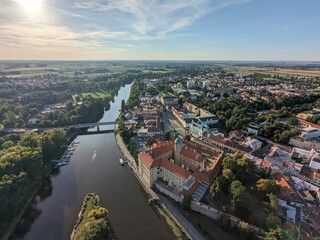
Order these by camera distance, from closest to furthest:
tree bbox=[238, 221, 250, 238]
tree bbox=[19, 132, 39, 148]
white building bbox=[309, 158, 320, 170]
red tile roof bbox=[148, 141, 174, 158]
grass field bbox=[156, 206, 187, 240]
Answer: tree bbox=[238, 221, 250, 238]
grass field bbox=[156, 206, 187, 240]
red tile roof bbox=[148, 141, 174, 158]
white building bbox=[309, 158, 320, 170]
tree bbox=[19, 132, 39, 148]

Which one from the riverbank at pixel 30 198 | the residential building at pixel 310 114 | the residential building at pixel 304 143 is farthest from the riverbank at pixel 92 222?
the residential building at pixel 310 114

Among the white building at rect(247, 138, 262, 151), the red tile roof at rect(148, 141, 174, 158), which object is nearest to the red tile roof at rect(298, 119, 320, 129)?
the white building at rect(247, 138, 262, 151)

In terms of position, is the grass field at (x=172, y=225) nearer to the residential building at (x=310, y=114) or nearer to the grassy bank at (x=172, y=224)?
the grassy bank at (x=172, y=224)

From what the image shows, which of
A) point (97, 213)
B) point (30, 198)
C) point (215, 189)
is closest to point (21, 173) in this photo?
point (30, 198)

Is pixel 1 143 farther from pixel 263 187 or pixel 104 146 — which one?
pixel 263 187

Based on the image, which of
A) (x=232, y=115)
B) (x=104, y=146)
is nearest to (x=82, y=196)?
(x=104, y=146)

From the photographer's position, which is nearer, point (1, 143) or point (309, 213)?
point (309, 213)

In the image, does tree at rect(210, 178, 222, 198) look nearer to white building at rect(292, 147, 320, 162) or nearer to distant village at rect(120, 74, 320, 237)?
distant village at rect(120, 74, 320, 237)
